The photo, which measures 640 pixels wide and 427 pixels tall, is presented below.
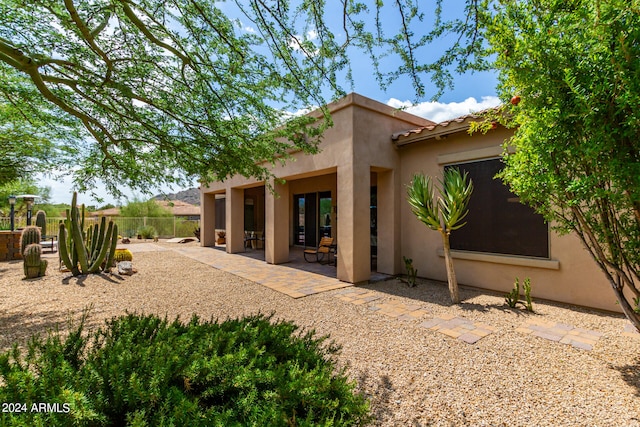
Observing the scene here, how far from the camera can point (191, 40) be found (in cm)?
451

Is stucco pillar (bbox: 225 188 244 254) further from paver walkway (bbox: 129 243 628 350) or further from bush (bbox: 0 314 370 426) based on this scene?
bush (bbox: 0 314 370 426)

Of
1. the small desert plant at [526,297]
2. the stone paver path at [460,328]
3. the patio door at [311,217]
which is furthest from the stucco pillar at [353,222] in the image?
the patio door at [311,217]

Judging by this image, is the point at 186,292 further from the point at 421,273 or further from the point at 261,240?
the point at 261,240

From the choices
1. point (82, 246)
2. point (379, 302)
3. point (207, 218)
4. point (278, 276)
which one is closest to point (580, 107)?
point (379, 302)

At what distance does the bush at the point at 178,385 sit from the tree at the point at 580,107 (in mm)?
3154

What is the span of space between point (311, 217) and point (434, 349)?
408 inches

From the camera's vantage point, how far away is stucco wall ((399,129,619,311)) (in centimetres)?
538

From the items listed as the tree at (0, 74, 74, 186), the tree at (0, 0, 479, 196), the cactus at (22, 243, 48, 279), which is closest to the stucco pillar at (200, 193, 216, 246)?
the cactus at (22, 243, 48, 279)

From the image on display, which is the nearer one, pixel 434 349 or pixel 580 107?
pixel 580 107

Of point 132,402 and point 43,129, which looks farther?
point 43,129

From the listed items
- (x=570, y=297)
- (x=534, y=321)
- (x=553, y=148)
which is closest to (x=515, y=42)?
(x=553, y=148)

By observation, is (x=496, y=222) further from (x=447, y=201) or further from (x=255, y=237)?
(x=255, y=237)

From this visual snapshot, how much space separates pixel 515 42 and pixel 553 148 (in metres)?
1.22

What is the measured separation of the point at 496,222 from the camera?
21.3 feet
